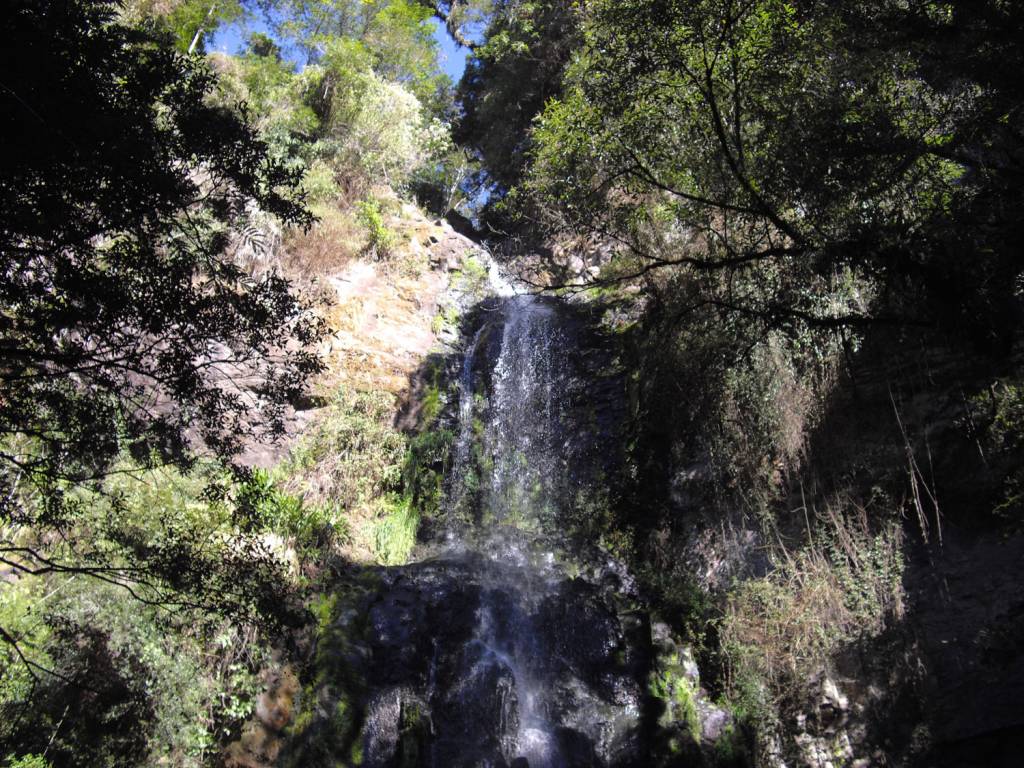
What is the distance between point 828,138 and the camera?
513 cm

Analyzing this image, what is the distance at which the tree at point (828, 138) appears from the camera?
444cm

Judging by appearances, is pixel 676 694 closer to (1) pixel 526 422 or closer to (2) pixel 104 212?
(1) pixel 526 422

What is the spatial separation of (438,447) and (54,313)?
7.44 metres

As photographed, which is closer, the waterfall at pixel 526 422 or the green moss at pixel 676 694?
the green moss at pixel 676 694

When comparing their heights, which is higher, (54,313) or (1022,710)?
(54,313)

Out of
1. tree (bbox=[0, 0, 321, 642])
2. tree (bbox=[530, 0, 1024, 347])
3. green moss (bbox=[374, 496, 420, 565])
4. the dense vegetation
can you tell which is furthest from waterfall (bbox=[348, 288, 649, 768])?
tree (bbox=[530, 0, 1024, 347])

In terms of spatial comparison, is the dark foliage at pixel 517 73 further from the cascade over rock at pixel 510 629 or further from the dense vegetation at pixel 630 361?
the cascade over rock at pixel 510 629

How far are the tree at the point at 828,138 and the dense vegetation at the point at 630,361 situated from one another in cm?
3

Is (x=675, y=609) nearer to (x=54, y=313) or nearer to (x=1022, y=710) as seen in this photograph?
(x=1022, y=710)

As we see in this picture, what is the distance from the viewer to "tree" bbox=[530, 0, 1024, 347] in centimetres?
444

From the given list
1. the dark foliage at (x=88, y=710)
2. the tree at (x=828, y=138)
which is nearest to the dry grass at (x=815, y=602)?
the tree at (x=828, y=138)

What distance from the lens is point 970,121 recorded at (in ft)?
16.8

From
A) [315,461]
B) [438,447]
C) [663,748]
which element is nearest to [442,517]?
[438,447]

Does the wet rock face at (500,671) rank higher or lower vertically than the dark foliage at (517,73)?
lower
